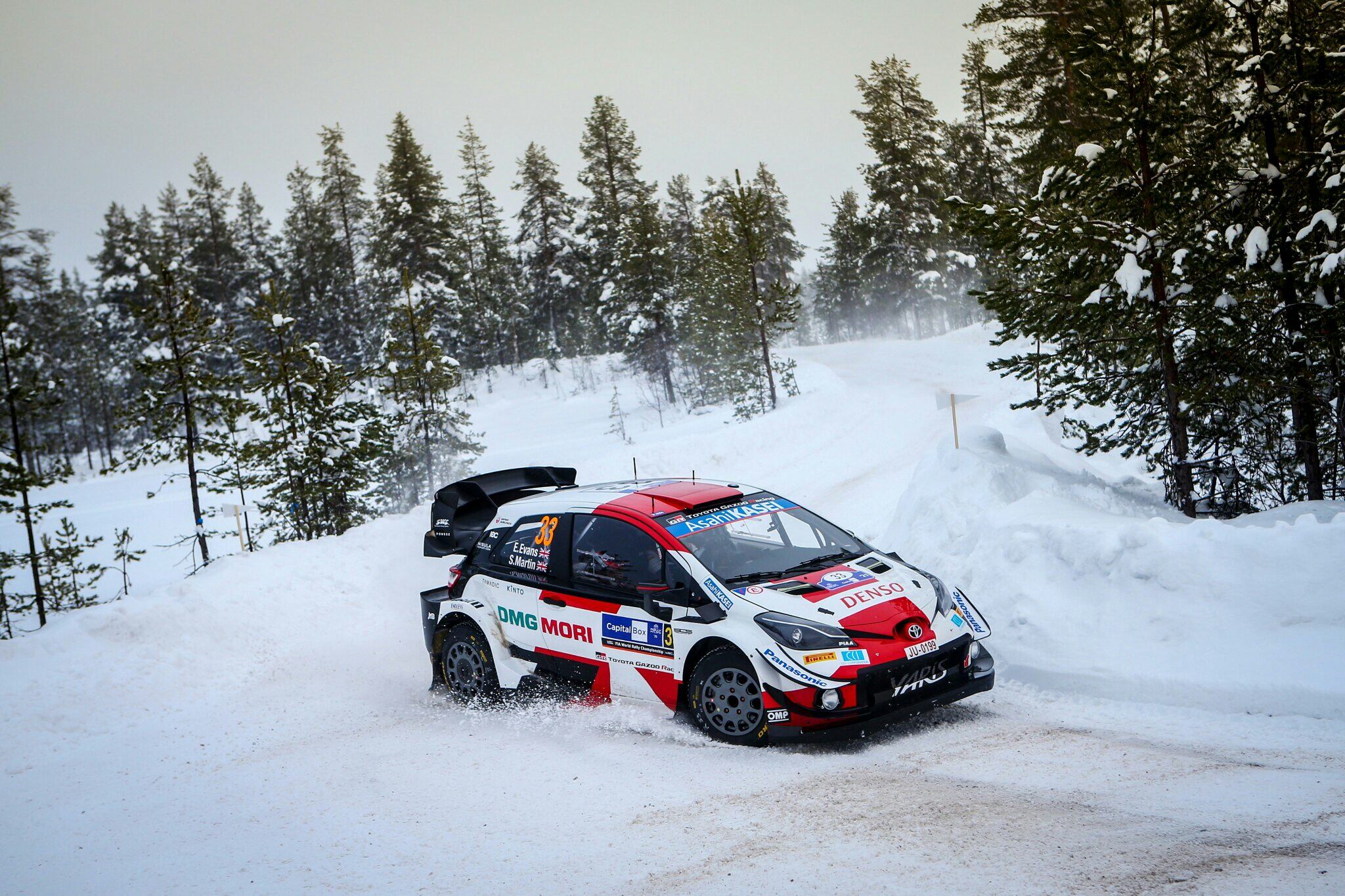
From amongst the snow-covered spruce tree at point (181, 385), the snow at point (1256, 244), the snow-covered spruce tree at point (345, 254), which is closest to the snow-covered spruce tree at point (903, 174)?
the snow-covered spruce tree at point (345, 254)

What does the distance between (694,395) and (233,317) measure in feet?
95.1

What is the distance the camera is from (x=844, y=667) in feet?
18.1

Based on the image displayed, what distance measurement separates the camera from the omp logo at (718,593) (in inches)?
234

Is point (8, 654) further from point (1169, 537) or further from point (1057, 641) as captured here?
point (1169, 537)

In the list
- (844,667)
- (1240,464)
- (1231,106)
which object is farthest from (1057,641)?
(1231,106)

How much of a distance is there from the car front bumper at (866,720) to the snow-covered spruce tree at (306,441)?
18201mm

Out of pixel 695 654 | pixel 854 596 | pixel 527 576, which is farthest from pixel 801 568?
pixel 527 576

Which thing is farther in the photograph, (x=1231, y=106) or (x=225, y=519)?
(x=225, y=519)

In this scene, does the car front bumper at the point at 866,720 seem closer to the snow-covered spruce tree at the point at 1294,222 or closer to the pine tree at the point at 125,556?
the snow-covered spruce tree at the point at 1294,222

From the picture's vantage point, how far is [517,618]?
287 inches

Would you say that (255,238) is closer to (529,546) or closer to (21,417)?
(21,417)

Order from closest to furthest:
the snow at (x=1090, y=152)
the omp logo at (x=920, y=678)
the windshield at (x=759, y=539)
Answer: the omp logo at (x=920, y=678) < the windshield at (x=759, y=539) < the snow at (x=1090, y=152)

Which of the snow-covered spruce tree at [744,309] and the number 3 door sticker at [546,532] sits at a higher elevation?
the snow-covered spruce tree at [744,309]

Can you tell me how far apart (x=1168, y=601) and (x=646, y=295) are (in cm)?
3653
